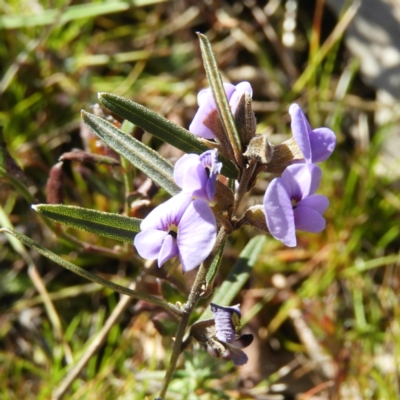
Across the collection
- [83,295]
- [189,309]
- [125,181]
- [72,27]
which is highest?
[72,27]

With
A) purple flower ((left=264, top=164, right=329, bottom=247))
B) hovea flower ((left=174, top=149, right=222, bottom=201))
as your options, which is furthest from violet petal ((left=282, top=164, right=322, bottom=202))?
hovea flower ((left=174, top=149, right=222, bottom=201))

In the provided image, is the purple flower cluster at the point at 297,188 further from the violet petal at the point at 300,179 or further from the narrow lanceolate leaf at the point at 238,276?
the narrow lanceolate leaf at the point at 238,276

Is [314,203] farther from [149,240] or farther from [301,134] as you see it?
[149,240]

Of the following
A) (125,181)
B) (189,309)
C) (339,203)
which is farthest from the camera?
(339,203)

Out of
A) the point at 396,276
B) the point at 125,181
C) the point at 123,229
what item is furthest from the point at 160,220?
the point at 396,276

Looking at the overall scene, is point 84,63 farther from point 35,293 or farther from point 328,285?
point 328,285

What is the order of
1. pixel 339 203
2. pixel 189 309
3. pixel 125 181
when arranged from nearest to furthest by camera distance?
pixel 189 309 < pixel 125 181 < pixel 339 203

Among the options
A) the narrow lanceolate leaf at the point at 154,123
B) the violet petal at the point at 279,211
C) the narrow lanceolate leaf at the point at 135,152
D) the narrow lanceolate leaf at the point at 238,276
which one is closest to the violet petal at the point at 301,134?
the violet petal at the point at 279,211

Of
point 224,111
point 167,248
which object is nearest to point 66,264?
point 167,248
